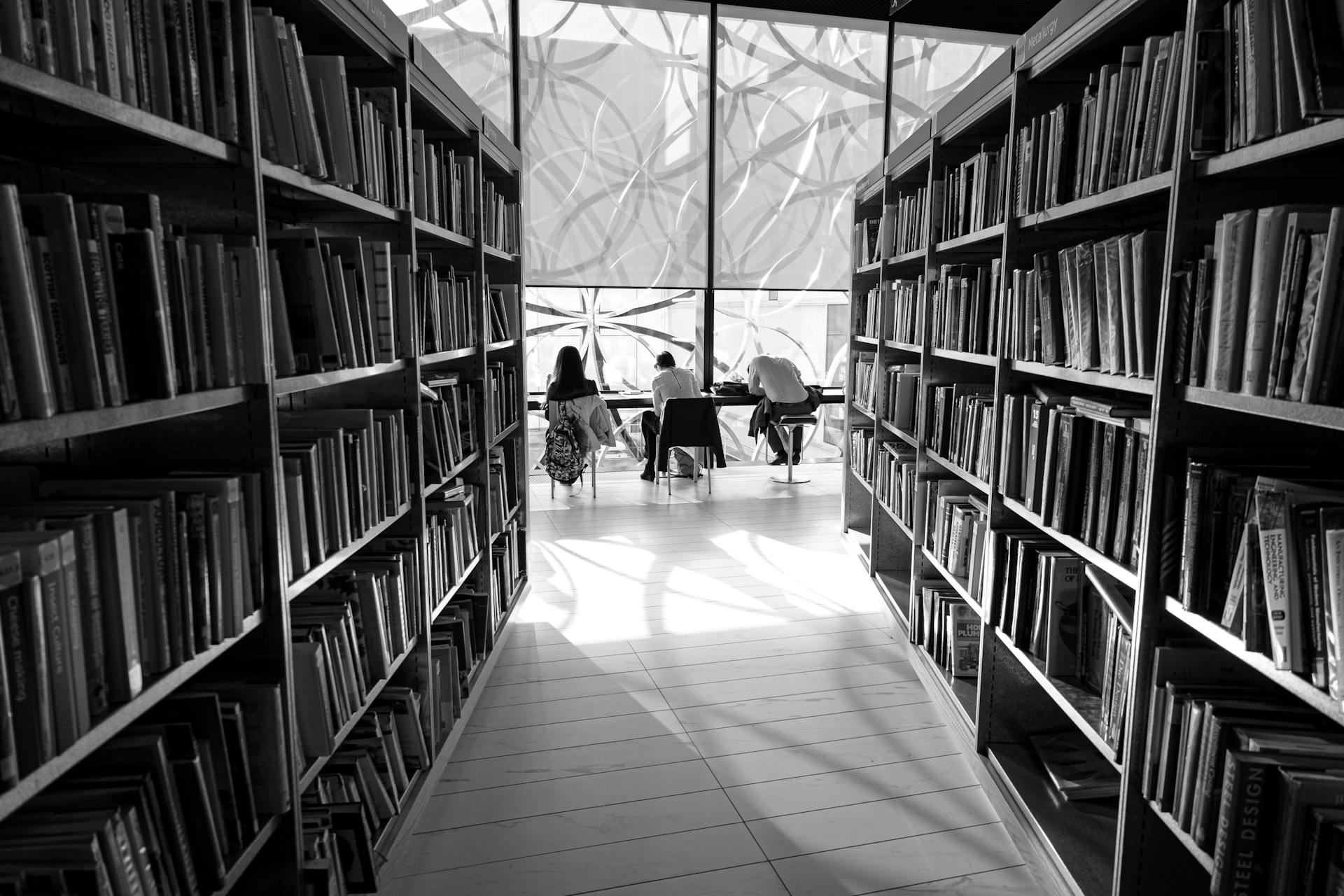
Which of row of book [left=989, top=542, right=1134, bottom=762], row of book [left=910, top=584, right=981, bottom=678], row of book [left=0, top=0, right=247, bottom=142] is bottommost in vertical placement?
row of book [left=910, top=584, right=981, bottom=678]

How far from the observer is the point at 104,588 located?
106 cm

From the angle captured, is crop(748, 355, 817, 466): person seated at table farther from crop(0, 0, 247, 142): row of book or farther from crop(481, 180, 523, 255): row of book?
crop(0, 0, 247, 142): row of book

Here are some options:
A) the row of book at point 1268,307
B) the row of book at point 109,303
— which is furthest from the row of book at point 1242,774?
the row of book at point 109,303

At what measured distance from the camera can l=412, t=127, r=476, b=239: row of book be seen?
2.41 m

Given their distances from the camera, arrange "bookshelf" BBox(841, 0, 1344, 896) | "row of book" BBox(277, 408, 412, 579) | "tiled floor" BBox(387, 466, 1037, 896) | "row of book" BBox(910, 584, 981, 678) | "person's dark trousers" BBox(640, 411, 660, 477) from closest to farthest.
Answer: "bookshelf" BBox(841, 0, 1344, 896) → "row of book" BBox(277, 408, 412, 579) → "tiled floor" BBox(387, 466, 1037, 896) → "row of book" BBox(910, 584, 981, 678) → "person's dark trousers" BBox(640, 411, 660, 477)

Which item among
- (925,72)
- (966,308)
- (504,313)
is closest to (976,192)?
(966,308)

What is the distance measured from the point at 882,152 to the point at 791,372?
91.6 inches

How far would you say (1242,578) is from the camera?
4.47 feet

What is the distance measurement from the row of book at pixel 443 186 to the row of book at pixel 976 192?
1.65 metres

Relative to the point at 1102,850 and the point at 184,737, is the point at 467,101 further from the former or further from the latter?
the point at 1102,850

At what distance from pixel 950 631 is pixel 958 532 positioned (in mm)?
391

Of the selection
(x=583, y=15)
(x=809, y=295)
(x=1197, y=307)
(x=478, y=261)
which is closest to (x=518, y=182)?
(x=478, y=261)

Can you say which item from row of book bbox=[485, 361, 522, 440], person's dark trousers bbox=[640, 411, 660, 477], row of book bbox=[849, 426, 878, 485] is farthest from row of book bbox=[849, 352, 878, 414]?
person's dark trousers bbox=[640, 411, 660, 477]

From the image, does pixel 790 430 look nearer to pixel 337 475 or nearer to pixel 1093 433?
pixel 1093 433
